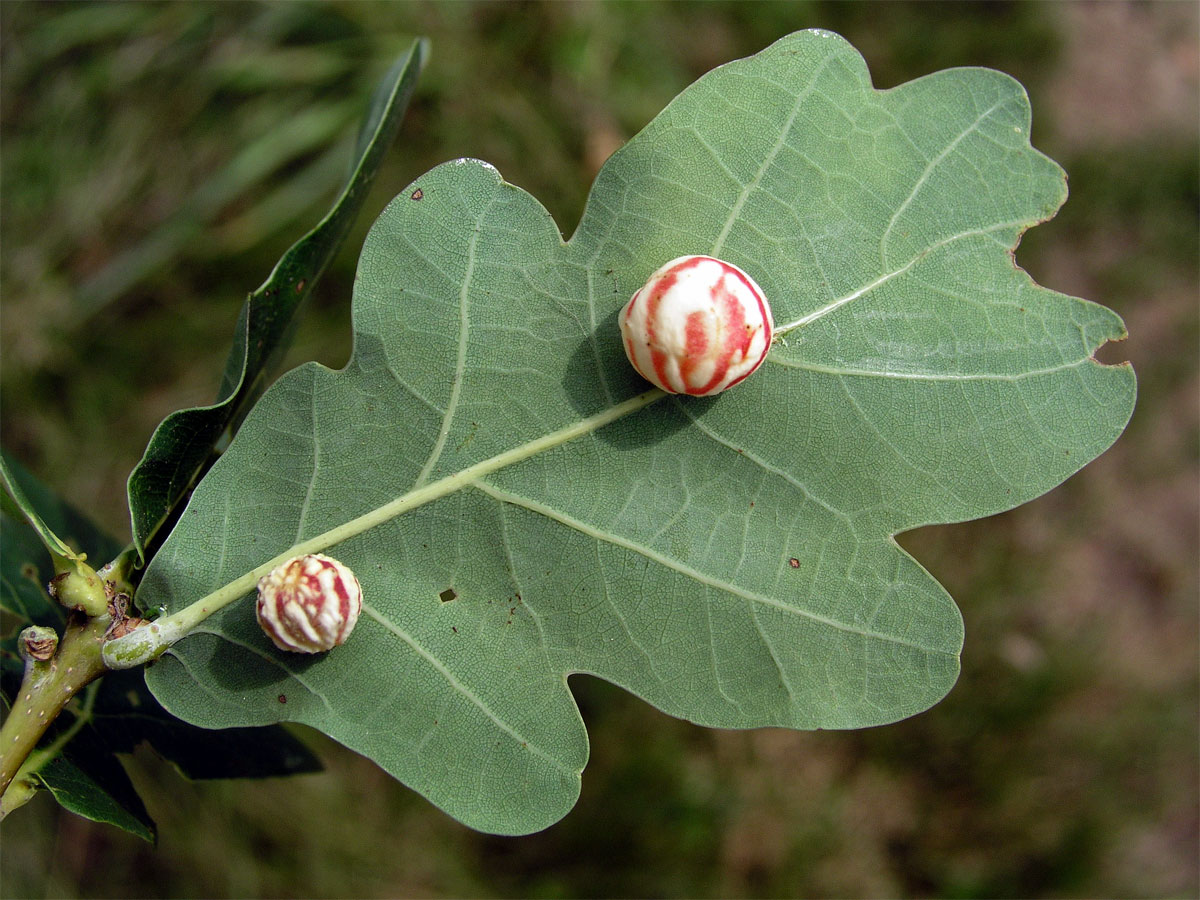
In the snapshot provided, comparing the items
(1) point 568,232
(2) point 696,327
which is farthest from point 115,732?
(1) point 568,232

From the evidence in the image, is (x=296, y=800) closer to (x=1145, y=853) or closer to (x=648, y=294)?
(x=648, y=294)

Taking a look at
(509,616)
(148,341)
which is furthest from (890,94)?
(148,341)

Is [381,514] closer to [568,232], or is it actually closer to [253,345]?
[253,345]

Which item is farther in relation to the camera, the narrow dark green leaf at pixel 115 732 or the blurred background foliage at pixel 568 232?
the blurred background foliage at pixel 568 232

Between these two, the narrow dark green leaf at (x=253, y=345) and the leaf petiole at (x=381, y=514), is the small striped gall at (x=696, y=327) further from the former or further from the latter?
the narrow dark green leaf at (x=253, y=345)

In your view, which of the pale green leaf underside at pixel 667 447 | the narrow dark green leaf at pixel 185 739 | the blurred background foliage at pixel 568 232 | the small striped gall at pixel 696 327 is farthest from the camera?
the blurred background foliage at pixel 568 232

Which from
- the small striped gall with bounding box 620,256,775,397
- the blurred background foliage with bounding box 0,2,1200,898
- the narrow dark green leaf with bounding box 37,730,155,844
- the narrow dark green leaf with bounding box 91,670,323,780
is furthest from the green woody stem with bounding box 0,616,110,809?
the blurred background foliage with bounding box 0,2,1200,898

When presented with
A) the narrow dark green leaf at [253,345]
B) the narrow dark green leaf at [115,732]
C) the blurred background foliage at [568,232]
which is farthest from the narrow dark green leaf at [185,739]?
the blurred background foliage at [568,232]

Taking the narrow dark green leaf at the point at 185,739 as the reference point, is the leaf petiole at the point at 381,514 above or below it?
above
